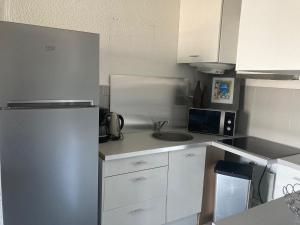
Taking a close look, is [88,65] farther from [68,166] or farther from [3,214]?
[3,214]

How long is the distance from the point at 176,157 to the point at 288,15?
1.25m

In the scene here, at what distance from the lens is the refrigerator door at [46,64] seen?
1305 mm

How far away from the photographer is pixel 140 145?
6.55 ft

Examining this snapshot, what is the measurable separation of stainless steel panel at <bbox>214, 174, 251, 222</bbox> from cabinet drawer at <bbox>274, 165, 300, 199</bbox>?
40 centimetres

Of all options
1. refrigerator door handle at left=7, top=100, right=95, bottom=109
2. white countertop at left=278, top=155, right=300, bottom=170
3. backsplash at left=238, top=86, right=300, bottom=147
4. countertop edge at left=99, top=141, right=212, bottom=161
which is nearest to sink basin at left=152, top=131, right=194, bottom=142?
countertop edge at left=99, top=141, right=212, bottom=161

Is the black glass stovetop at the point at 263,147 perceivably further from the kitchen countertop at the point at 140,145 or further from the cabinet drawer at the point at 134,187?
the cabinet drawer at the point at 134,187

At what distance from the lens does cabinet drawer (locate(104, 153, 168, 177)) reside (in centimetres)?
177

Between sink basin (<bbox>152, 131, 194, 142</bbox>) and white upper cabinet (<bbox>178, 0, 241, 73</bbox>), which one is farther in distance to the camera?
sink basin (<bbox>152, 131, 194, 142</bbox>)

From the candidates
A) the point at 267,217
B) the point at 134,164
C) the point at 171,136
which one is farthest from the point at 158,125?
the point at 267,217

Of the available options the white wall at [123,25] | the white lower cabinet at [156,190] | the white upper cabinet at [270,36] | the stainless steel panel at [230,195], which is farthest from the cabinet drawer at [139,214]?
the white upper cabinet at [270,36]

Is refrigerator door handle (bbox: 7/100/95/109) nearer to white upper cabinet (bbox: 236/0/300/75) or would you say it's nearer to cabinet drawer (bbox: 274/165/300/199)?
white upper cabinet (bbox: 236/0/300/75)

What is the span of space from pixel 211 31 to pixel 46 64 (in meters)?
1.48

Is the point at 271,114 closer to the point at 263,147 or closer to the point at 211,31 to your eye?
the point at 263,147

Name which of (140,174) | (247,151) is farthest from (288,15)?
(140,174)
